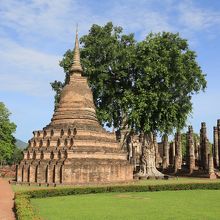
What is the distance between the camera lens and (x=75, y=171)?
88.0ft

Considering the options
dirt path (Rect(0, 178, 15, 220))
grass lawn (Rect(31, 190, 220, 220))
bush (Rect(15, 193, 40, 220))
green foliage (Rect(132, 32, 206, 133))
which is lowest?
dirt path (Rect(0, 178, 15, 220))

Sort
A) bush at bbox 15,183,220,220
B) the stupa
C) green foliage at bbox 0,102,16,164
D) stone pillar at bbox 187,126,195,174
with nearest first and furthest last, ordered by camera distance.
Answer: bush at bbox 15,183,220,220
the stupa
stone pillar at bbox 187,126,195,174
green foliage at bbox 0,102,16,164

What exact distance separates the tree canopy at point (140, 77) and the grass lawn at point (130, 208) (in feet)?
54.8

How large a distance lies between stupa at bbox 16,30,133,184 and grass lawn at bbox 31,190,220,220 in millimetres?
8469

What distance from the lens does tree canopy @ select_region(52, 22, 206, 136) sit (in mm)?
34750

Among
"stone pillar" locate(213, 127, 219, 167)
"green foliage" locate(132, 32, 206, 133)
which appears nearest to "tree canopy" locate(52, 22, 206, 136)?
"green foliage" locate(132, 32, 206, 133)

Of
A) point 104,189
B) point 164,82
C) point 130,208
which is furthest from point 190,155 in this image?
point 130,208

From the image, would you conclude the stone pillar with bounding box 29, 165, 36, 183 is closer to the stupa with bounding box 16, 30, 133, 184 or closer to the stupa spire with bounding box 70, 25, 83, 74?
the stupa with bounding box 16, 30, 133, 184

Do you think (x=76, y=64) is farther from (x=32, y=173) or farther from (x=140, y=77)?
(x=32, y=173)

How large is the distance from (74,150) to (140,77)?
11.6 m

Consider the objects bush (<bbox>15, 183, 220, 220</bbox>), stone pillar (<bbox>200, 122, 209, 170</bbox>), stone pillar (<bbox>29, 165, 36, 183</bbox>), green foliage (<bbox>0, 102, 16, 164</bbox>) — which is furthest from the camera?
green foliage (<bbox>0, 102, 16, 164</bbox>)

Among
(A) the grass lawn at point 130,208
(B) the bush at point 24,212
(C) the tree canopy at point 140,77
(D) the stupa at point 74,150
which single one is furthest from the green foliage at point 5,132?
(B) the bush at point 24,212

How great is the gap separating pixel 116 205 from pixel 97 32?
1031 inches

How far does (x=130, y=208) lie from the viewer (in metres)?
15.4
